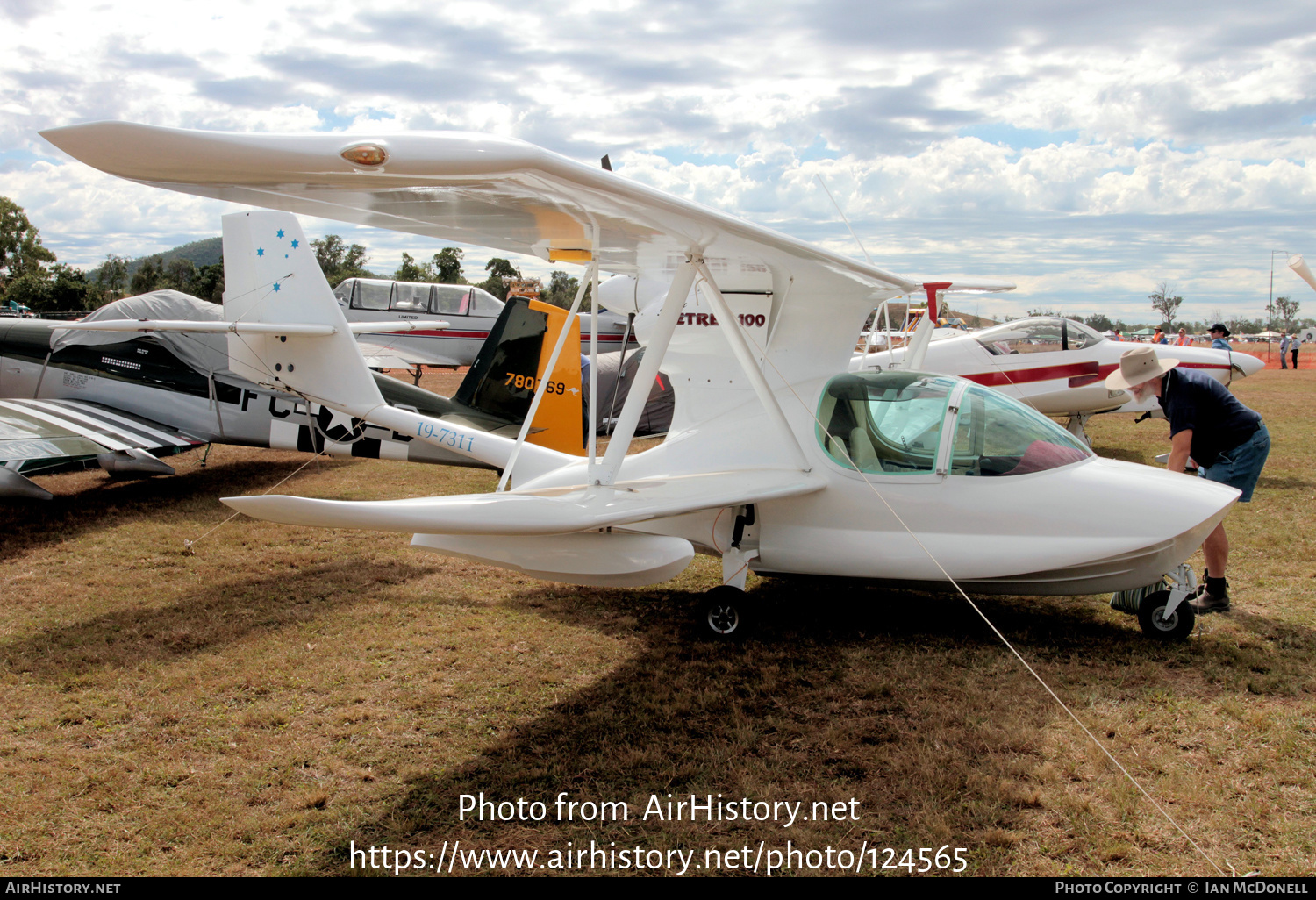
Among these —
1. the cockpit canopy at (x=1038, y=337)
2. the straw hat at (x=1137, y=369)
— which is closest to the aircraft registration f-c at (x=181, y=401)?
the straw hat at (x=1137, y=369)

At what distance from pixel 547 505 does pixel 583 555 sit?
0.48m

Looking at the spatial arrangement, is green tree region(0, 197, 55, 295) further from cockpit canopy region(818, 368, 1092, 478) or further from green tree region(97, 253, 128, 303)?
cockpit canopy region(818, 368, 1092, 478)

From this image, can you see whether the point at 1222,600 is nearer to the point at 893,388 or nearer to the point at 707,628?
the point at 893,388

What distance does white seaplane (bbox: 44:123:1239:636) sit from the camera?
354cm

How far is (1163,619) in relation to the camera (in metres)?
4.52

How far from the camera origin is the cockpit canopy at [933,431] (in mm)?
4434

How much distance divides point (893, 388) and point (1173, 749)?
7.56ft

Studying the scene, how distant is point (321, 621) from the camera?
5.09 meters

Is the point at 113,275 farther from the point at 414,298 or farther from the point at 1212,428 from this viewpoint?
the point at 1212,428

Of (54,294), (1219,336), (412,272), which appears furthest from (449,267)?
(1219,336)

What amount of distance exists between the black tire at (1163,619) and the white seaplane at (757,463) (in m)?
0.01

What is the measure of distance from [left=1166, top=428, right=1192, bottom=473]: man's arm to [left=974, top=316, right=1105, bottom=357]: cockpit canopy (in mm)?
6604

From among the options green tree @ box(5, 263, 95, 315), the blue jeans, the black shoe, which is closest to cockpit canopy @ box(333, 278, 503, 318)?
the blue jeans
